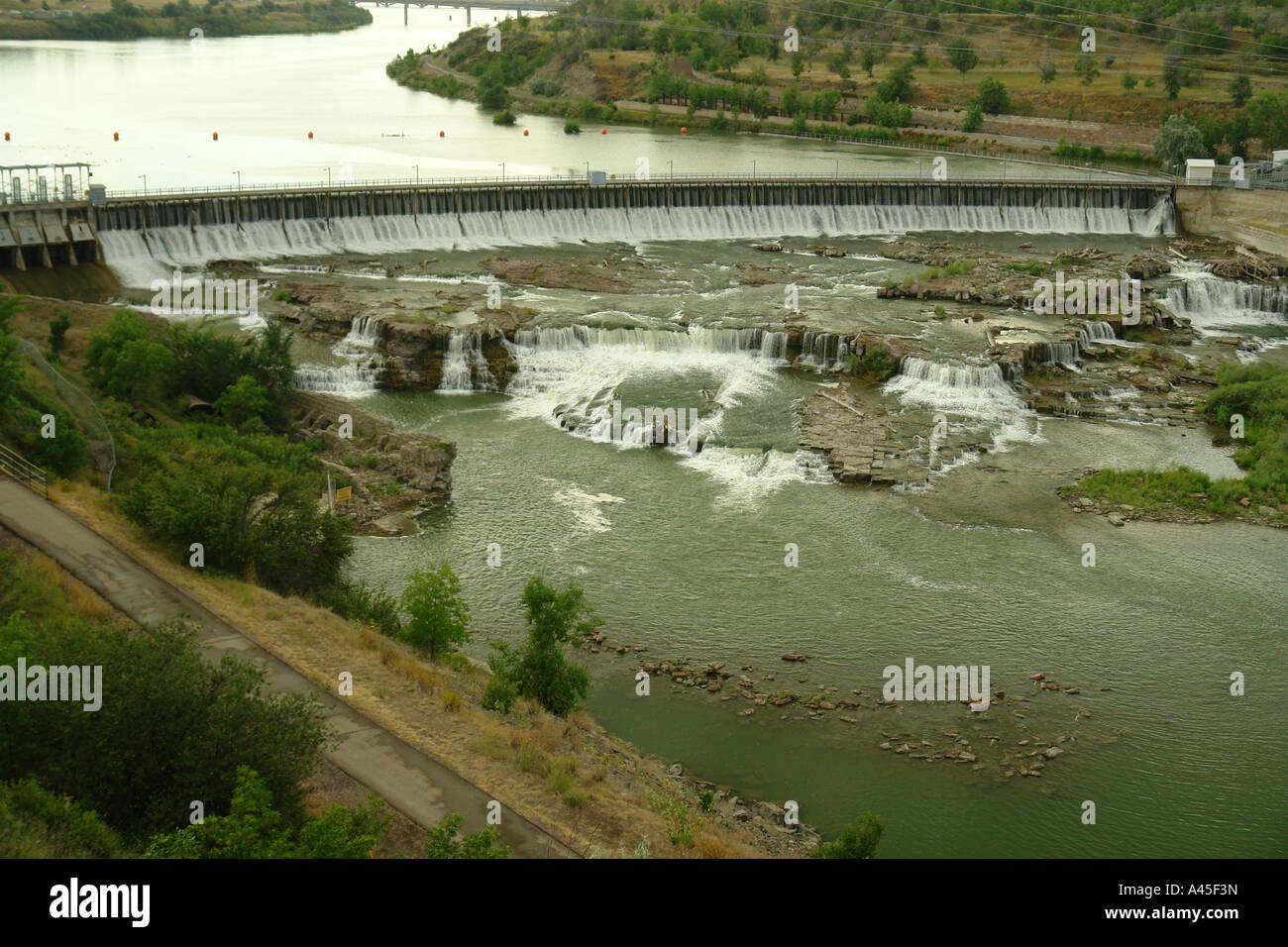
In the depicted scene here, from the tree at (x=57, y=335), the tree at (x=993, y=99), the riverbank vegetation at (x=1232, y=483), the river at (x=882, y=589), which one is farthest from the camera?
the tree at (x=993, y=99)

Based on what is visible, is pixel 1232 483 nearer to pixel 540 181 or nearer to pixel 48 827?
pixel 48 827

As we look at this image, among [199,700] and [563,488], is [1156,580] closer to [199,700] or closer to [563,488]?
[563,488]

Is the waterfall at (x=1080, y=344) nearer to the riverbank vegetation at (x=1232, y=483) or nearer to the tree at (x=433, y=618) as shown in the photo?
the riverbank vegetation at (x=1232, y=483)

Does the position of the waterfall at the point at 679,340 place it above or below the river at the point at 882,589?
above

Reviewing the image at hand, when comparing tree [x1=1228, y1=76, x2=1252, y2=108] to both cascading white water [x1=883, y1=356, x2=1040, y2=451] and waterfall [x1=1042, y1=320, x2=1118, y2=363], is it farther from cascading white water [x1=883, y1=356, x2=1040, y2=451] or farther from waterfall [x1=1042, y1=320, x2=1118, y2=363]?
cascading white water [x1=883, y1=356, x2=1040, y2=451]

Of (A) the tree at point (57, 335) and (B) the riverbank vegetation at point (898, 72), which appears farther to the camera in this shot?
(B) the riverbank vegetation at point (898, 72)

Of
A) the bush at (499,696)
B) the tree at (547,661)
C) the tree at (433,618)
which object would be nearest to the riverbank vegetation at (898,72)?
the tree at (547,661)

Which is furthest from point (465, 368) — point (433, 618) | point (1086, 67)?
point (1086, 67)
